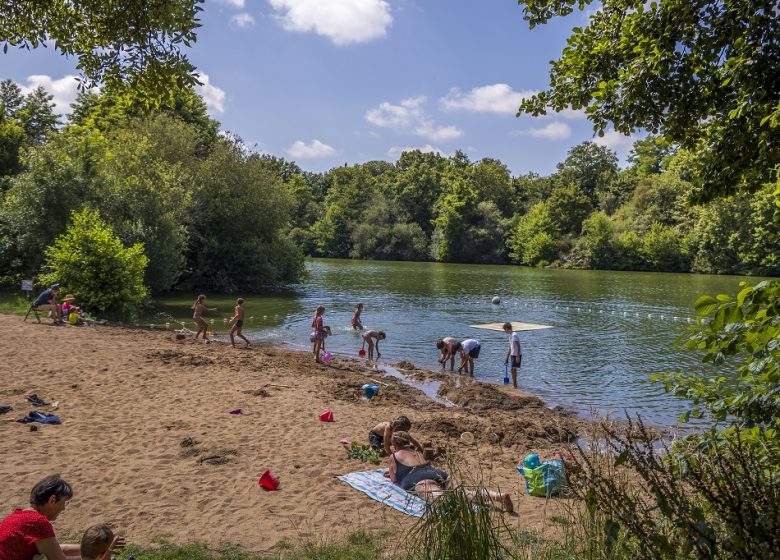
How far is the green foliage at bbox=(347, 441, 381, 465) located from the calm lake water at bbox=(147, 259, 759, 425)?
6636mm

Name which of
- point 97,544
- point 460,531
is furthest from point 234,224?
point 460,531

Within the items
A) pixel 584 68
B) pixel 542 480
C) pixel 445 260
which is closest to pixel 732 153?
pixel 584 68

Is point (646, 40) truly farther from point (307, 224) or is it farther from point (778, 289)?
point (307, 224)

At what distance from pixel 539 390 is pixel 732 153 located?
461 inches

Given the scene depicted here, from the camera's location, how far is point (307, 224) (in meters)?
112

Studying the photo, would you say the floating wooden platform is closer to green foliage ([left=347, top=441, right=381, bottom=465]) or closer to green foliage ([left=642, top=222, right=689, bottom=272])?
green foliage ([left=347, top=441, right=381, bottom=465])

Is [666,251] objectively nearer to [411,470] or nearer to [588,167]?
[588,167]

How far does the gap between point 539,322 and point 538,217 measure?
62.1 metres

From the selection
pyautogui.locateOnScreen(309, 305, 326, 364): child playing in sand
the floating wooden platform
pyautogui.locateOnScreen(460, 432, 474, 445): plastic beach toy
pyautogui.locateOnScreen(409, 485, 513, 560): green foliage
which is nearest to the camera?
pyautogui.locateOnScreen(409, 485, 513, 560): green foliage

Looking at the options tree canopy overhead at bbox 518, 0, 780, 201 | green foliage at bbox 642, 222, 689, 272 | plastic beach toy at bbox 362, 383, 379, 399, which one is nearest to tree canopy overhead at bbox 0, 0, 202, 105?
tree canopy overhead at bbox 518, 0, 780, 201

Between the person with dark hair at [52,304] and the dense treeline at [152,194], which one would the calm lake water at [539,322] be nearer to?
the dense treeline at [152,194]

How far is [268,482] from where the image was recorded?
7.84m

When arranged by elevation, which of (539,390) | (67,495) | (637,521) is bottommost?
(539,390)

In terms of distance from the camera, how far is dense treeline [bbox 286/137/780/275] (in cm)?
7012
